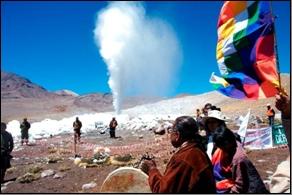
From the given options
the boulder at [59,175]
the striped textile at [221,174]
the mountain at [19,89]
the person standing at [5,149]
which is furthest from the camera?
the mountain at [19,89]

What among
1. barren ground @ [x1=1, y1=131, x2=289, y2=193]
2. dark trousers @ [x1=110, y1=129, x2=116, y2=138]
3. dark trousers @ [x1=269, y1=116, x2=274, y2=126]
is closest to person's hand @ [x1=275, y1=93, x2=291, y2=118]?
barren ground @ [x1=1, y1=131, x2=289, y2=193]

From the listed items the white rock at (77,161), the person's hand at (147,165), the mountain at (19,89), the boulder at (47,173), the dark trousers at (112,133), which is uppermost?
the mountain at (19,89)

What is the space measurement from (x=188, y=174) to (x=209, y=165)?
0.19 meters

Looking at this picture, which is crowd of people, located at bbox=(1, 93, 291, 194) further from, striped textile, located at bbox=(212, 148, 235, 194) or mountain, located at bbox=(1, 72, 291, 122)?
mountain, located at bbox=(1, 72, 291, 122)

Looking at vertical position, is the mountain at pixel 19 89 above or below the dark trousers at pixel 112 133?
above

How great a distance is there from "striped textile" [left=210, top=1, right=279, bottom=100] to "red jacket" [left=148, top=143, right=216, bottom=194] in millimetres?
2062

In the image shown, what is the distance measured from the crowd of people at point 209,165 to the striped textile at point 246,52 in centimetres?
46

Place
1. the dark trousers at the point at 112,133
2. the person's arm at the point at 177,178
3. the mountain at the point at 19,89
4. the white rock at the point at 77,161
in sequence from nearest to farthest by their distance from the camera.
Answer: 1. the person's arm at the point at 177,178
2. the dark trousers at the point at 112,133
3. the white rock at the point at 77,161
4. the mountain at the point at 19,89

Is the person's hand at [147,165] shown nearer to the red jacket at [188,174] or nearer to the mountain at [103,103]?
the red jacket at [188,174]

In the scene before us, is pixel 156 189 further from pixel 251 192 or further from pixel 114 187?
pixel 114 187

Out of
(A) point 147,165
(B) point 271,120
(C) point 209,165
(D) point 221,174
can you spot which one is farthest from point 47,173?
(C) point 209,165

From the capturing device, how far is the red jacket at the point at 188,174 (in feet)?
13.5

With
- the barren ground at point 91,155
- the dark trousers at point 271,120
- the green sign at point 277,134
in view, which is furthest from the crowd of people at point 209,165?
the green sign at point 277,134

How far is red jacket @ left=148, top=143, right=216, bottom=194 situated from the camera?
4102mm
